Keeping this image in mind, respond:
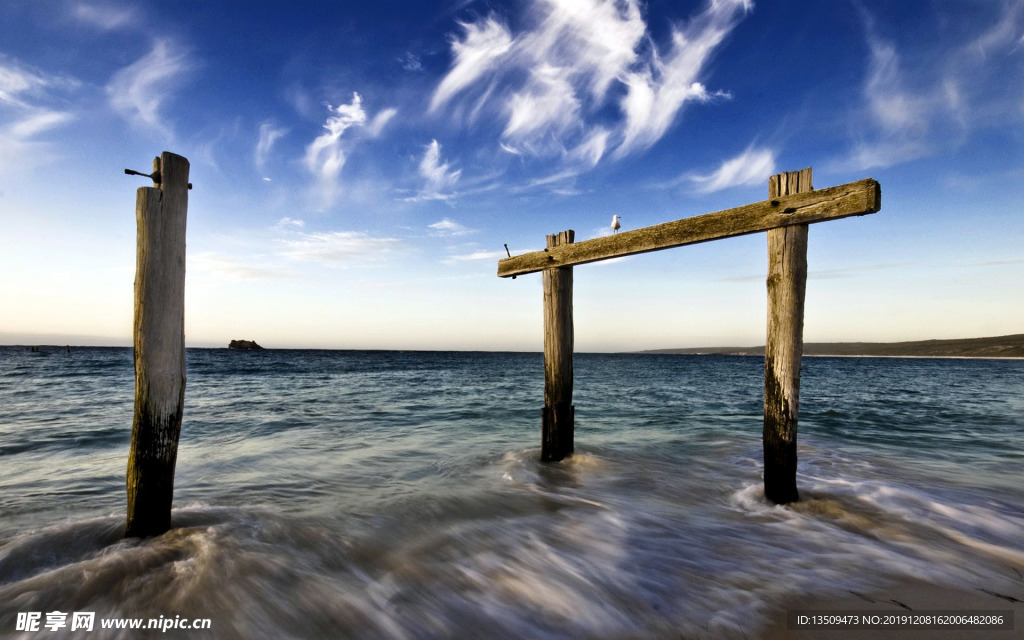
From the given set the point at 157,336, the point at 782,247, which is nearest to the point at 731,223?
the point at 782,247

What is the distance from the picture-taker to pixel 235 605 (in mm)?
3408

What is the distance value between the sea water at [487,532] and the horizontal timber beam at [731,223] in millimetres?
3278

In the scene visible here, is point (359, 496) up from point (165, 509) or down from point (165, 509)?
down

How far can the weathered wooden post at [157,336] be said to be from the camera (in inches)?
157

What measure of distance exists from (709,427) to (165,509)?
12222 millimetres

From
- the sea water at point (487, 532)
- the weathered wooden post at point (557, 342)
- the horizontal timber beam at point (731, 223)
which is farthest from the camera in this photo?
the weathered wooden post at point (557, 342)

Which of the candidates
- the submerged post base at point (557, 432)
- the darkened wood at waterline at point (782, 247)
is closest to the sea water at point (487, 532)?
Result: the submerged post base at point (557, 432)

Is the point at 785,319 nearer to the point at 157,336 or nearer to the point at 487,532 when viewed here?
the point at 487,532

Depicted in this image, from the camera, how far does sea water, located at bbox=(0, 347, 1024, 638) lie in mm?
3379

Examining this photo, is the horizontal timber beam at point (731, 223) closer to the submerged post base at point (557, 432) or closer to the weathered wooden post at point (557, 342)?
the weathered wooden post at point (557, 342)

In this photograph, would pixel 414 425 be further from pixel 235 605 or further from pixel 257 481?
pixel 235 605

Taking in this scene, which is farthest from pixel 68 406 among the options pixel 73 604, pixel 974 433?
pixel 974 433

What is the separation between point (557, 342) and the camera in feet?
23.6

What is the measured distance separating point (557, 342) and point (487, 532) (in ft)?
10.3
